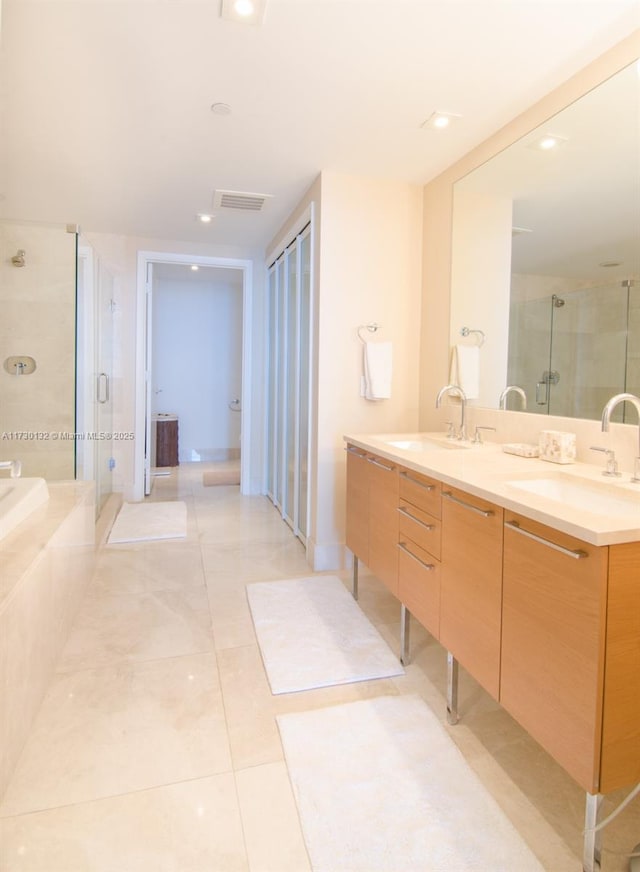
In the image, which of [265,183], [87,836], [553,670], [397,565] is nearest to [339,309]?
[265,183]

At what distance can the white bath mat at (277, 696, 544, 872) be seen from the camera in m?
1.19

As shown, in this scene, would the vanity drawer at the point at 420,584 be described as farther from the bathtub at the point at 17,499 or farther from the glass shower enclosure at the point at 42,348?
the glass shower enclosure at the point at 42,348

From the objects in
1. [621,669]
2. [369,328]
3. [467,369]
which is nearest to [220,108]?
[369,328]

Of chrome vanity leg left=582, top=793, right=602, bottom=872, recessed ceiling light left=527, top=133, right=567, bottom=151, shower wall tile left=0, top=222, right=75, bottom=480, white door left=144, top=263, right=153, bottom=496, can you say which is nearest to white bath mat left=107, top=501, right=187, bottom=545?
white door left=144, top=263, right=153, bottom=496

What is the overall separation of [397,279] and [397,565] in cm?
181

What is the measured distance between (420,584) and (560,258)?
1437 mm

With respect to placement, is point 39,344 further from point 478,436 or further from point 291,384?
point 478,436

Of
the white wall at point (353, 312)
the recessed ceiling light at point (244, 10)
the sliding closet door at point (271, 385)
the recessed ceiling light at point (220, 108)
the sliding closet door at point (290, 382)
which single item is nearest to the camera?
the recessed ceiling light at point (244, 10)

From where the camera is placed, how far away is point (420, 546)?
1.82 m

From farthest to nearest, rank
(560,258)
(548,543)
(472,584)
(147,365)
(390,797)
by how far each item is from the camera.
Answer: (147,365) < (560,258) < (472,584) < (390,797) < (548,543)

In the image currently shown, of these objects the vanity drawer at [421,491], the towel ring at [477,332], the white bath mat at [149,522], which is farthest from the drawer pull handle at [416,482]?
the white bath mat at [149,522]

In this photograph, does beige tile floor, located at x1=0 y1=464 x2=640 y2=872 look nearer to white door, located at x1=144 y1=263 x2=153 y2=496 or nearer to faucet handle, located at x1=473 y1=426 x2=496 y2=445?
faucet handle, located at x1=473 y1=426 x2=496 y2=445

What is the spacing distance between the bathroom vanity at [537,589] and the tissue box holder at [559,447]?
57 mm

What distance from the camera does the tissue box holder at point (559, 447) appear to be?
1.85 m
